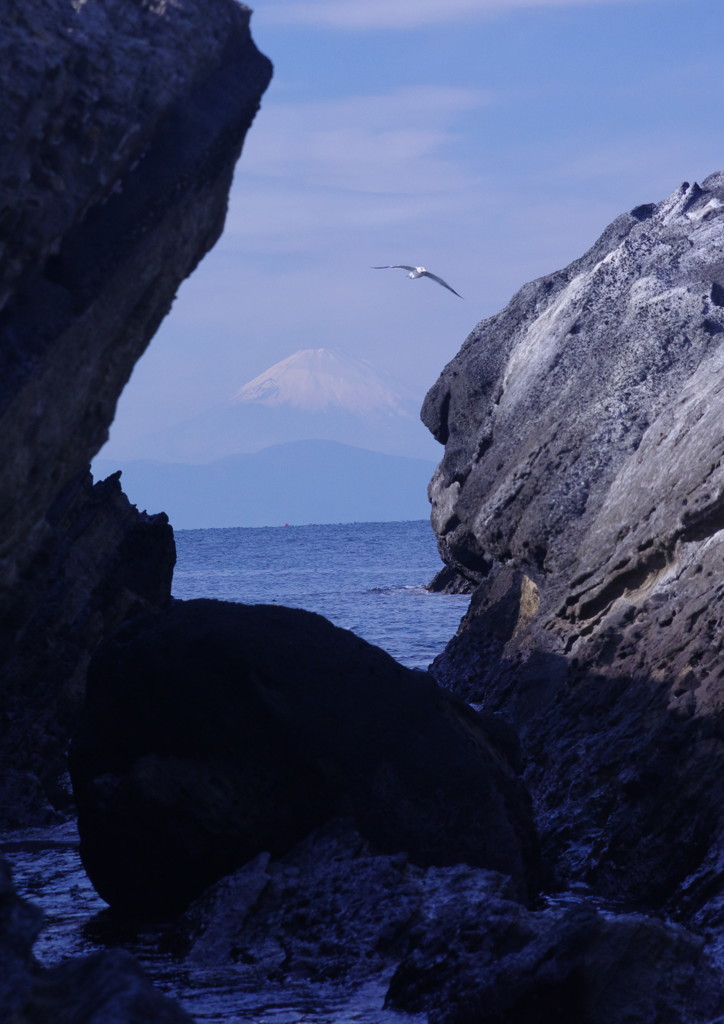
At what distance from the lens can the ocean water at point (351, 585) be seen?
32.6 meters

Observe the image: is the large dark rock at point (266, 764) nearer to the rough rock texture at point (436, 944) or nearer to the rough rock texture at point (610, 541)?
the rough rock texture at point (436, 944)

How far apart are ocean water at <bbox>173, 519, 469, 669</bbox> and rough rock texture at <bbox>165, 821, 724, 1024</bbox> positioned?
15.5 meters

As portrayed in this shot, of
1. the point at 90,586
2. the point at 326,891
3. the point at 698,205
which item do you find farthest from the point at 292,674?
the point at 698,205

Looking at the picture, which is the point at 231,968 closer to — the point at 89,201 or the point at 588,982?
the point at 588,982

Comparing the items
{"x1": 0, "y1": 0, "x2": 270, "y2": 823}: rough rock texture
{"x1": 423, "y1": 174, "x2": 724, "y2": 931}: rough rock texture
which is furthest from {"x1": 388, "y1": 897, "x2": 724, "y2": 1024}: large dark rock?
{"x1": 0, "y1": 0, "x2": 270, "y2": 823}: rough rock texture

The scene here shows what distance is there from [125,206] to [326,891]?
4867 mm

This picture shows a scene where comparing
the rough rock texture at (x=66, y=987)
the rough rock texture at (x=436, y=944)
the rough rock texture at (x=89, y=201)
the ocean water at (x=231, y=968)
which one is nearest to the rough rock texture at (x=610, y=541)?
the rough rock texture at (x=436, y=944)

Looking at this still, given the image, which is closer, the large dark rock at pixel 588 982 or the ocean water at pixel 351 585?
the large dark rock at pixel 588 982

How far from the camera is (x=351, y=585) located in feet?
179

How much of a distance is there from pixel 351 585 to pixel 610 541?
39.9 meters

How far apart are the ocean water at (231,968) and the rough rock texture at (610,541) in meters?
2.91

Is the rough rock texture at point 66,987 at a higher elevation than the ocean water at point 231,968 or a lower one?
higher

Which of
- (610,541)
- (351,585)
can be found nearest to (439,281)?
(610,541)

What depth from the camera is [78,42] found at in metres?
5.91
